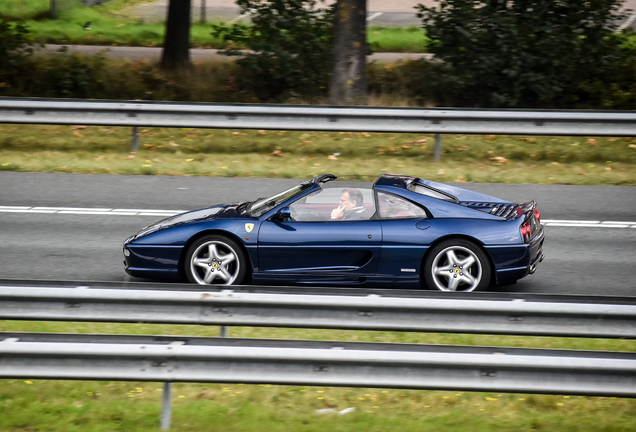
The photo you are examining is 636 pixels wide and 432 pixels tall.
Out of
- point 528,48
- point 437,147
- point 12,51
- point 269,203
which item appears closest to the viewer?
point 269,203

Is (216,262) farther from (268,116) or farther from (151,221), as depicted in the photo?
(268,116)

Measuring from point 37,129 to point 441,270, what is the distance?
10.3 m

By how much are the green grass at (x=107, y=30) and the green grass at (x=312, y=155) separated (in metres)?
8.91

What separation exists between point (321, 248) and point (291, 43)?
33.0 ft

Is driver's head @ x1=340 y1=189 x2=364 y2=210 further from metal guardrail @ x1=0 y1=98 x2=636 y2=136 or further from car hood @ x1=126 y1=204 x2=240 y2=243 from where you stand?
metal guardrail @ x1=0 y1=98 x2=636 y2=136

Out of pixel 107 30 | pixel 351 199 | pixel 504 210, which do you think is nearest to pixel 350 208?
pixel 351 199

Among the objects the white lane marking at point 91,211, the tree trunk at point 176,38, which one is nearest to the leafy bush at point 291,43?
the tree trunk at point 176,38

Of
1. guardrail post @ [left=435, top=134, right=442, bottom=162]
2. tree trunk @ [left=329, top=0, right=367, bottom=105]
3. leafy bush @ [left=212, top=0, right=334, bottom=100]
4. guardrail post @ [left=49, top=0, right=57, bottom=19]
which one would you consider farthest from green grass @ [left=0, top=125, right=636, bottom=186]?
guardrail post @ [left=49, top=0, right=57, bottom=19]

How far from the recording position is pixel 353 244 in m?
7.32

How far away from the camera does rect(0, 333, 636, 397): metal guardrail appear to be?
14.6ft

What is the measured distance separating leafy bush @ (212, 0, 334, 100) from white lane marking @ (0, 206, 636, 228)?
7082 mm

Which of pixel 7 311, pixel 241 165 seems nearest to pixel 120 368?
pixel 7 311

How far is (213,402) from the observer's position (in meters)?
5.23

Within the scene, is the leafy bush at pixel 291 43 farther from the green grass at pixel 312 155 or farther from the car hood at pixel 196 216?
the car hood at pixel 196 216
